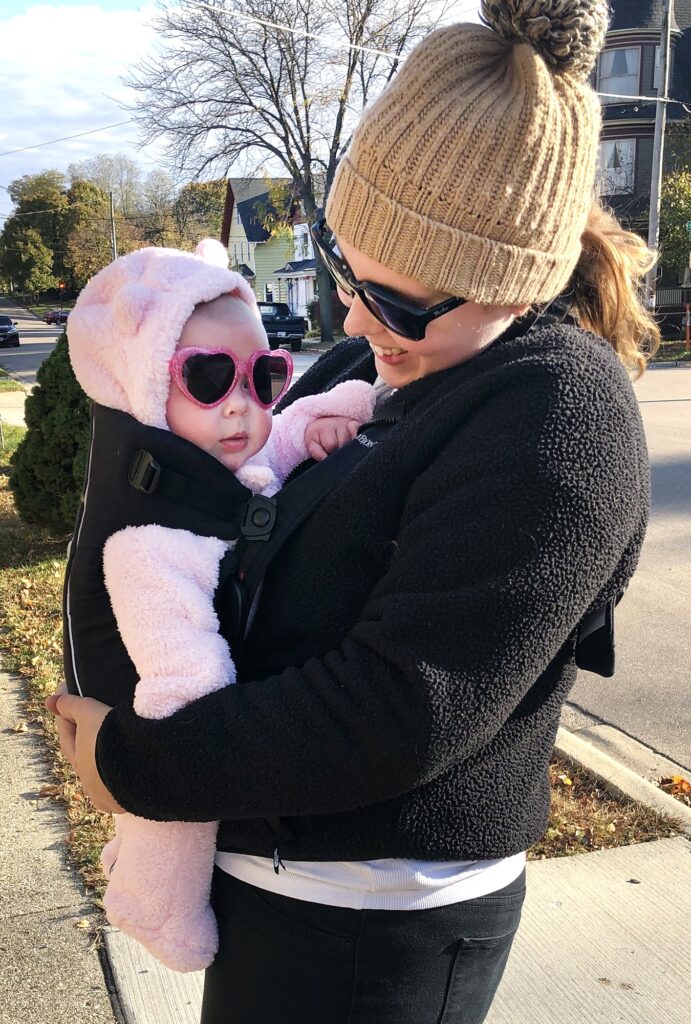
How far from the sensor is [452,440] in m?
1.19

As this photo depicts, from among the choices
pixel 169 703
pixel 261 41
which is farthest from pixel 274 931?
pixel 261 41

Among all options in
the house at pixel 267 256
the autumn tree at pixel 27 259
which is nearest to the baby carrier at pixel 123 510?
the house at pixel 267 256

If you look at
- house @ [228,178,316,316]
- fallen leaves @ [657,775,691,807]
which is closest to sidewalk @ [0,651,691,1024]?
fallen leaves @ [657,775,691,807]

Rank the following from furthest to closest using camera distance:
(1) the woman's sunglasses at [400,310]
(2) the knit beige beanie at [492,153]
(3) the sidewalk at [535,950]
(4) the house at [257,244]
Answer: (4) the house at [257,244], (3) the sidewalk at [535,950], (1) the woman's sunglasses at [400,310], (2) the knit beige beanie at [492,153]

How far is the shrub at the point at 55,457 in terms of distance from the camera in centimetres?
693

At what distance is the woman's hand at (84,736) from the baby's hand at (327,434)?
22.2 inches

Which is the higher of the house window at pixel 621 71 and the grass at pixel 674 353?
the house window at pixel 621 71

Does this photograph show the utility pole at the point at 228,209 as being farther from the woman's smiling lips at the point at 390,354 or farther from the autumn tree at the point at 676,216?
the woman's smiling lips at the point at 390,354

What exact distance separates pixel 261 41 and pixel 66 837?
29.3 metres

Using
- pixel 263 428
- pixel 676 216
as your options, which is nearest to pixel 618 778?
pixel 263 428

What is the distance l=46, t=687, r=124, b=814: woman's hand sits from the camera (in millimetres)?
1301

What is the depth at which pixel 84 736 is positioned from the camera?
1.35 m

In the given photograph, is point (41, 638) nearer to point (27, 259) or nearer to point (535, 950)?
point (535, 950)

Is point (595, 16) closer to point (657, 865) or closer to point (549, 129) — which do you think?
point (549, 129)
